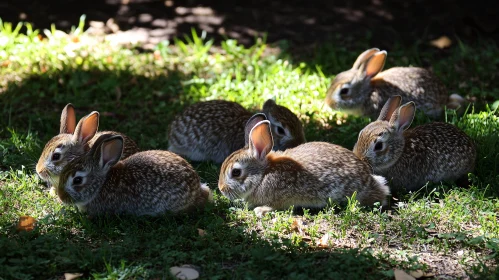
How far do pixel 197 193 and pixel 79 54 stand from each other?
14.2ft

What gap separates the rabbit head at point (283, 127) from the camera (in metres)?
7.23

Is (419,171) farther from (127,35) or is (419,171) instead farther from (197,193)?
(127,35)

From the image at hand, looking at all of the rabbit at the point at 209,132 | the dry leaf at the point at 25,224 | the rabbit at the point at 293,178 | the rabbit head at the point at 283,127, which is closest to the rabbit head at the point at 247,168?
the rabbit at the point at 293,178

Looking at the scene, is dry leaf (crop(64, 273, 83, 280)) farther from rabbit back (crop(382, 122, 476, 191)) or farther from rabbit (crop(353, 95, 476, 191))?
rabbit back (crop(382, 122, 476, 191))

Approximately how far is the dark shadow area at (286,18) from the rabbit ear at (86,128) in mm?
3869

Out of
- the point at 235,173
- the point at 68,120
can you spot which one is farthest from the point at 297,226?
the point at 68,120

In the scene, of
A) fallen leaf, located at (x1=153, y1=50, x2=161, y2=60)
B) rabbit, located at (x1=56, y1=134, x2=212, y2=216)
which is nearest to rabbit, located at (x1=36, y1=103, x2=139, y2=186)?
rabbit, located at (x1=56, y1=134, x2=212, y2=216)

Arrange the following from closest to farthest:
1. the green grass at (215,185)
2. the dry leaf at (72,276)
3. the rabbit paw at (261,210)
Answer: the dry leaf at (72,276) → the green grass at (215,185) → the rabbit paw at (261,210)

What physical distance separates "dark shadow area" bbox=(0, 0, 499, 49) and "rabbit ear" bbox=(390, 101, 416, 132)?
3.55 m

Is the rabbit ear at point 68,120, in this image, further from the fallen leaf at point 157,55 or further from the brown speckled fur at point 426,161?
the fallen leaf at point 157,55

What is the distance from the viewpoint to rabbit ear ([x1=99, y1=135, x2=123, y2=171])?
618cm

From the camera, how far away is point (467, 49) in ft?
32.5

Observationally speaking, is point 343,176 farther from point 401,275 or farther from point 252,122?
point 401,275

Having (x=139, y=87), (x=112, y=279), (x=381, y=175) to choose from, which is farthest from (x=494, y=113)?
(x=112, y=279)
